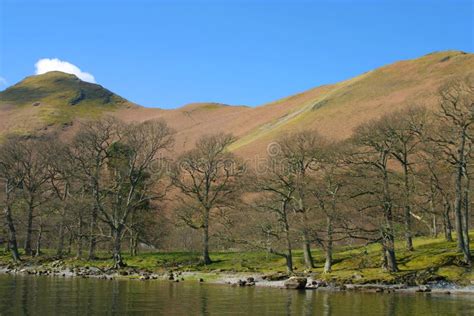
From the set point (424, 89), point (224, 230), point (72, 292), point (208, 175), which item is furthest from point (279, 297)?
point (424, 89)

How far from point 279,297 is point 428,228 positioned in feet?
95.1

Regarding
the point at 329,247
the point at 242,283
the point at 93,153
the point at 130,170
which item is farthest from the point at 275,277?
the point at 93,153

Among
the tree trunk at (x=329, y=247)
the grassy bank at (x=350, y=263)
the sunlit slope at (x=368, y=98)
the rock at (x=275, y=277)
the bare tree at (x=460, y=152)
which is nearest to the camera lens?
the grassy bank at (x=350, y=263)

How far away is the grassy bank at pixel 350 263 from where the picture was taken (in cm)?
3981

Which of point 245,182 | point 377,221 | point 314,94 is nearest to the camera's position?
point 377,221

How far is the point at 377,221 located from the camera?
142ft

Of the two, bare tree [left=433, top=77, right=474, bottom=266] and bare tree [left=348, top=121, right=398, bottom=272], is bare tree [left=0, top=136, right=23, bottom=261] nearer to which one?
bare tree [left=348, top=121, right=398, bottom=272]

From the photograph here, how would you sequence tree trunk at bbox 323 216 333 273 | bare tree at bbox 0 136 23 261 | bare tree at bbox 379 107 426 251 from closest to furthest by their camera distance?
tree trunk at bbox 323 216 333 273 < bare tree at bbox 379 107 426 251 < bare tree at bbox 0 136 23 261

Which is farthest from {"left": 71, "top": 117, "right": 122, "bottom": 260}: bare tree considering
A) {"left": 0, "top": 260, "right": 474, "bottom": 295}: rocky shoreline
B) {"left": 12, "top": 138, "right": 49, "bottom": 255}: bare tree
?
{"left": 12, "top": 138, "right": 49, "bottom": 255}: bare tree

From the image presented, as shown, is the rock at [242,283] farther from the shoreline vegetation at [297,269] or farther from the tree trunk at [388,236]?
the tree trunk at [388,236]

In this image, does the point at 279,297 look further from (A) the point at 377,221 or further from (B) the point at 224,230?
(B) the point at 224,230

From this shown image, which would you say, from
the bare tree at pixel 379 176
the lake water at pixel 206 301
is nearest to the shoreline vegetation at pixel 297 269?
the bare tree at pixel 379 176

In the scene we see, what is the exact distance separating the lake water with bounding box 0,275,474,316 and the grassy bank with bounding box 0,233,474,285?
4.95 metres

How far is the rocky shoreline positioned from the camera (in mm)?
37375
